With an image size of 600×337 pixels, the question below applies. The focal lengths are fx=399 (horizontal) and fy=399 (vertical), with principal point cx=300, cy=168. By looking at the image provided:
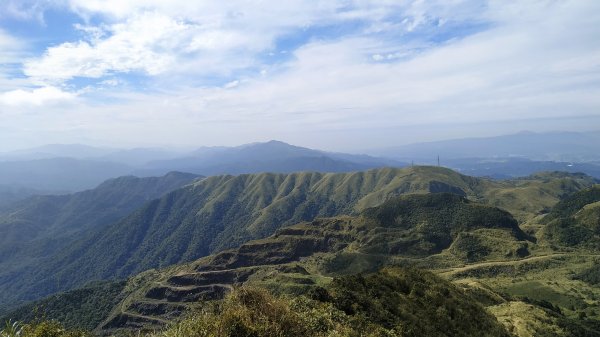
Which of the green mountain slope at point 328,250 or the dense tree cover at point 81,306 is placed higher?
the green mountain slope at point 328,250

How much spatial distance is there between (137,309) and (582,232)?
503ft

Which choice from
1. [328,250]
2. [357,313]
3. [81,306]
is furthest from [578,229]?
[81,306]

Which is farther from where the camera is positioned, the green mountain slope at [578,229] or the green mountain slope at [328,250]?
the green mountain slope at [578,229]

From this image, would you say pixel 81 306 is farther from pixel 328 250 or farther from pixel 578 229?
pixel 578 229

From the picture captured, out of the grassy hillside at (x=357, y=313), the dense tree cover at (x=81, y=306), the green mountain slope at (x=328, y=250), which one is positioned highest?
the grassy hillside at (x=357, y=313)

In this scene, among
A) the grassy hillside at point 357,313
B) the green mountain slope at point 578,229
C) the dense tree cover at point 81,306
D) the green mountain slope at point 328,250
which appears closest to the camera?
the grassy hillside at point 357,313

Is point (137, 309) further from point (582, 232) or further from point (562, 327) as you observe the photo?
point (582, 232)

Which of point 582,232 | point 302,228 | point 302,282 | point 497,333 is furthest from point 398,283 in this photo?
point 582,232

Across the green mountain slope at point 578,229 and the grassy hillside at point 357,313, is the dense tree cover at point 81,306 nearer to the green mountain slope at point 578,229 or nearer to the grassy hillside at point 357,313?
the grassy hillside at point 357,313

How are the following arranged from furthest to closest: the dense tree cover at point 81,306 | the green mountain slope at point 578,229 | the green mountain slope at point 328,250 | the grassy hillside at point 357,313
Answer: the green mountain slope at point 578,229, the dense tree cover at point 81,306, the green mountain slope at point 328,250, the grassy hillside at point 357,313

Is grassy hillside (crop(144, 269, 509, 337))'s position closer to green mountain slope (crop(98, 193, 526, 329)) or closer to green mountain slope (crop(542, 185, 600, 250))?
green mountain slope (crop(98, 193, 526, 329))

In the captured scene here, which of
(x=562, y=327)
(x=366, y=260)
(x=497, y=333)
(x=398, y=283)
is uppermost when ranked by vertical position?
(x=398, y=283)

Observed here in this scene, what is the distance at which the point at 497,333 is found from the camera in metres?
40.3

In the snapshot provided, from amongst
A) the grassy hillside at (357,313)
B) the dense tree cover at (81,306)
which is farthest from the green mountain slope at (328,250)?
the grassy hillside at (357,313)
